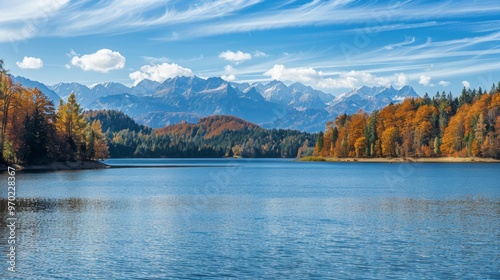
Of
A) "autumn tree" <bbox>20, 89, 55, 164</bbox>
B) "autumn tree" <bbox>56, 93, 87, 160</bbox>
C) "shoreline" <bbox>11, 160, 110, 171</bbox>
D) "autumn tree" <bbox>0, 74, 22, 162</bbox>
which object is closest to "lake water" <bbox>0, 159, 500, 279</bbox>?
"autumn tree" <bbox>0, 74, 22, 162</bbox>

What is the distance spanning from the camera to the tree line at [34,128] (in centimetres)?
12925

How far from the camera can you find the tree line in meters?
129

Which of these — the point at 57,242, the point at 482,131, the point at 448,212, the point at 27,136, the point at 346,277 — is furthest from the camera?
the point at 482,131

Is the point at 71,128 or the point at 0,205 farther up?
the point at 71,128

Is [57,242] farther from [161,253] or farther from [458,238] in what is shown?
[458,238]

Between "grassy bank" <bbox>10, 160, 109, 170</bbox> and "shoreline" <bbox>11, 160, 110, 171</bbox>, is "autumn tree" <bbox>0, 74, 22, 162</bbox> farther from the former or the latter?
"shoreline" <bbox>11, 160, 110, 171</bbox>

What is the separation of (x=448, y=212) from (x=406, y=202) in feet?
36.7

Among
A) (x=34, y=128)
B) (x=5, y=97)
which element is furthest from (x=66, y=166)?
(x=5, y=97)

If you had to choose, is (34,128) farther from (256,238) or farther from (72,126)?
(256,238)

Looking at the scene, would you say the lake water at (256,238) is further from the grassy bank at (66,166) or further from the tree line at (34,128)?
the grassy bank at (66,166)

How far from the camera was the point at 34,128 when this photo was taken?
136250 mm

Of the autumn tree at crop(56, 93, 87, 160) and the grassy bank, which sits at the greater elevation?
the autumn tree at crop(56, 93, 87, 160)

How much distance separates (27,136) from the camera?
13212 cm

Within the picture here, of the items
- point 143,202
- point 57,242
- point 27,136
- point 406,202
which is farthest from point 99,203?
point 27,136
